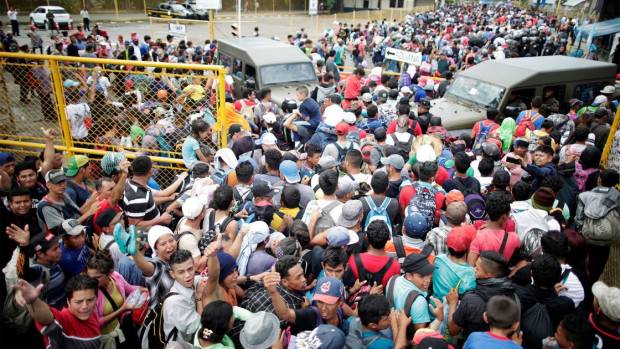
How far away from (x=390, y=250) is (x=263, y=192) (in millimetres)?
1266

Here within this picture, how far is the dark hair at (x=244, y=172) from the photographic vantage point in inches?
168

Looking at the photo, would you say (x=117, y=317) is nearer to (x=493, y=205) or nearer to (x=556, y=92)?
(x=493, y=205)

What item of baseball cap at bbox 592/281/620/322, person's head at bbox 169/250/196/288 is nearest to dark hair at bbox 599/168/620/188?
baseball cap at bbox 592/281/620/322

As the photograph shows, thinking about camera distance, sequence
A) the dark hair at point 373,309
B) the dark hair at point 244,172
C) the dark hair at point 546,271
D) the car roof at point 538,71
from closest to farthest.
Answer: the dark hair at point 373,309 → the dark hair at point 546,271 → the dark hair at point 244,172 → the car roof at point 538,71

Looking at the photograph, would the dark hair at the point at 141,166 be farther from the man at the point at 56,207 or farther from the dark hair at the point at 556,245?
the dark hair at the point at 556,245

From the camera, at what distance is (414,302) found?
2.94 meters

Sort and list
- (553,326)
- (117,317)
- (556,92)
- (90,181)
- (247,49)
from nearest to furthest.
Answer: (553,326), (117,317), (90,181), (556,92), (247,49)

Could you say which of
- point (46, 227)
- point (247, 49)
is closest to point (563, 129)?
point (247, 49)

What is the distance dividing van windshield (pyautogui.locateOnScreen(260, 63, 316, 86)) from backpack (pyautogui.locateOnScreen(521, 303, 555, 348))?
25.5 ft

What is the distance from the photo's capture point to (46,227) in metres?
3.91

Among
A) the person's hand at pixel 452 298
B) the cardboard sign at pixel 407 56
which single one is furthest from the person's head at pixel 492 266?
the cardboard sign at pixel 407 56

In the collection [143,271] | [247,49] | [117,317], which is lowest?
[117,317]

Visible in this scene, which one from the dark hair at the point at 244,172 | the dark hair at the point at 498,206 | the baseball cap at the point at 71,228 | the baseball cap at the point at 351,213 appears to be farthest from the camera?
the dark hair at the point at 244,172

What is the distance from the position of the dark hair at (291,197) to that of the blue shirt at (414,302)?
4.30 feet
